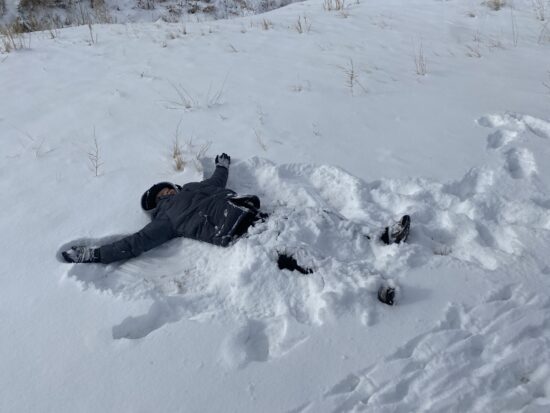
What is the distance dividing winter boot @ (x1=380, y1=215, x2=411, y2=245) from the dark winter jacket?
0.96 m

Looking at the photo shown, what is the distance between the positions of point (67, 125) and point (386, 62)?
3593mm

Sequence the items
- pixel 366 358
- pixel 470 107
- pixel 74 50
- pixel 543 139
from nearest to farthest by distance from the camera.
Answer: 1. pixel 366 358
2. pixel 543 139
3. pixel 470 107
4. pixel 74 50

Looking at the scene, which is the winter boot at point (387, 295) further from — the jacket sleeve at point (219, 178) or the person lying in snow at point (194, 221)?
the jacket sleeve at point (219, 178)

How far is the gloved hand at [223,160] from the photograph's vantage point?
12.4 feet

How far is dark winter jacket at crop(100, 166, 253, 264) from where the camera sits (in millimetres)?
3131

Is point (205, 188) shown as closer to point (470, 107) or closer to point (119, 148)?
point (119, 148)

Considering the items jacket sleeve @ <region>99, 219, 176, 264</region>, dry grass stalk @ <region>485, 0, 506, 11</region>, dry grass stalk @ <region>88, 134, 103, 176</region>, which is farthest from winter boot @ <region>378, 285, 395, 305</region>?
dry grass stalk @ <region>485, 0, 506, 11</region>

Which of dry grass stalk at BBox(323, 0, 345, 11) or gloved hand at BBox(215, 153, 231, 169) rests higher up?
dry grass stalk at BBox(323, 0, 345, 11)

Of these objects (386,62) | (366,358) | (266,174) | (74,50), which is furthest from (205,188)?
(74,50)

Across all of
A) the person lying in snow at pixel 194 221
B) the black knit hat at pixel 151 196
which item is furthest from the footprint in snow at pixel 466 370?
the black knit hat at pixel 151 196

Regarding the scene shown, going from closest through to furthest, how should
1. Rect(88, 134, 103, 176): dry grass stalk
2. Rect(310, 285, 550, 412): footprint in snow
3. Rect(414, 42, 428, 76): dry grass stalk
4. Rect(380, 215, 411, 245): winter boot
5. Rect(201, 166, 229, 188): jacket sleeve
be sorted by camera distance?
Rect(310, 285, 550, 412): footprint in snow, Rect(380, 215, 411, 245): winter boot, Rect(201, 166, 229, 188): jacket sleeve, Rect(88, 134, 103, 176): dry grass stalk, Rect(414, 42, 428, 76): dry grass stalk

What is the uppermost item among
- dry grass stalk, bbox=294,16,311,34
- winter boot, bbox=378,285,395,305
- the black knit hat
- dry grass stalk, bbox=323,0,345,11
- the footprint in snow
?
dry grass stalk, bbox=323,0,345,11

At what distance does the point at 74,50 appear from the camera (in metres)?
6.29

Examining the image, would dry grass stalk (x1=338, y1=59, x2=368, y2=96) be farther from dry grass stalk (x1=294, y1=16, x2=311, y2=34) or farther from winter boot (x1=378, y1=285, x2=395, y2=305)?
winter boot (x1=378, y1=285, x2=395, y2=305)
